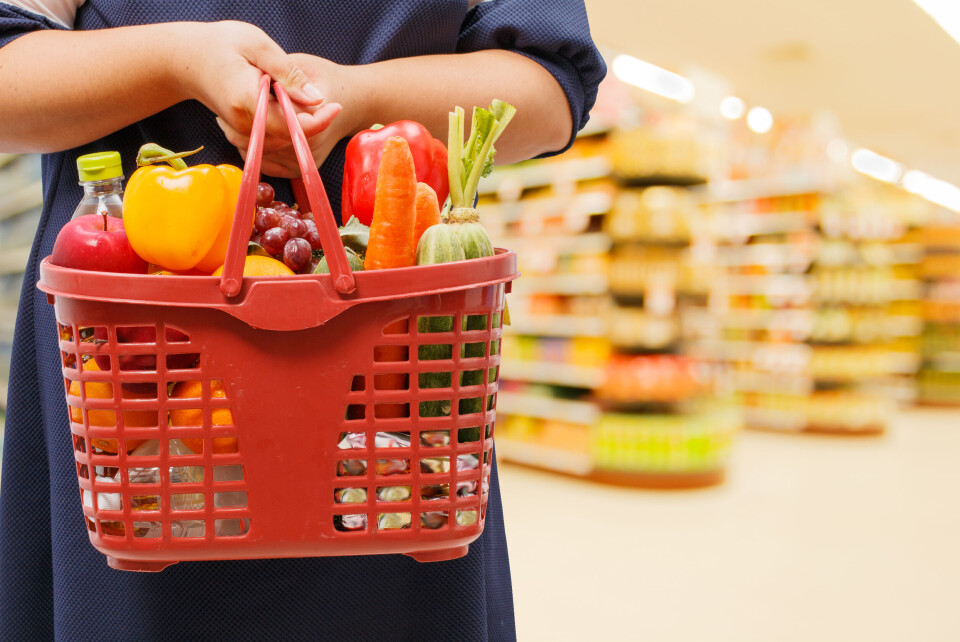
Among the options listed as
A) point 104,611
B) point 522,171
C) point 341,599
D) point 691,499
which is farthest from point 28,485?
point 522,171

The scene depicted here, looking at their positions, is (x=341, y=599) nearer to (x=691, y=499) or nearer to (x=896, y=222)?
(x=691, y=499)

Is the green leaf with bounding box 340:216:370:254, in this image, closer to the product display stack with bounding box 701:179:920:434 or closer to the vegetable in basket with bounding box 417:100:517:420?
the vegetable in basket with bounding box 417:100:517:420

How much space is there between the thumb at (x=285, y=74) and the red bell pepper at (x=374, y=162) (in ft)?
0.21

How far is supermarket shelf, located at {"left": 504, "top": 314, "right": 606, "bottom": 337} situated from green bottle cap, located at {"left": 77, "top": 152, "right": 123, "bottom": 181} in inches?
178

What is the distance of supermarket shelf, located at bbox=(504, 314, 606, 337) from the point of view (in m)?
5.11

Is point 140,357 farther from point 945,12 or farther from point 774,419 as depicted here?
point 945,12

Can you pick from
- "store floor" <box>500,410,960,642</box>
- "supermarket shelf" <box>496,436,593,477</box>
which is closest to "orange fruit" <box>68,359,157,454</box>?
"store floor" <box>500,410,960,642</box>

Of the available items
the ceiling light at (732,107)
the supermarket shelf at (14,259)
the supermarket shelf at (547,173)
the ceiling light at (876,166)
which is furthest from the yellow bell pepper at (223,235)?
the ceiling light at (876,166)

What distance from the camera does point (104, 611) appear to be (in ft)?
2.52

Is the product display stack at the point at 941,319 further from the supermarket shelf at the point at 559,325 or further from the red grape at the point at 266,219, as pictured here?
the red grape at the point at 266,219

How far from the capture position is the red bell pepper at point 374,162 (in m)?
0.65

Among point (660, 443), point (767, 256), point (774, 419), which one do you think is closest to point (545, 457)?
point (660, 443)

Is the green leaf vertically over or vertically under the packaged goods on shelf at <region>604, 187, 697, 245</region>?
under

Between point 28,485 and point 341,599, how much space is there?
0.38 metres
